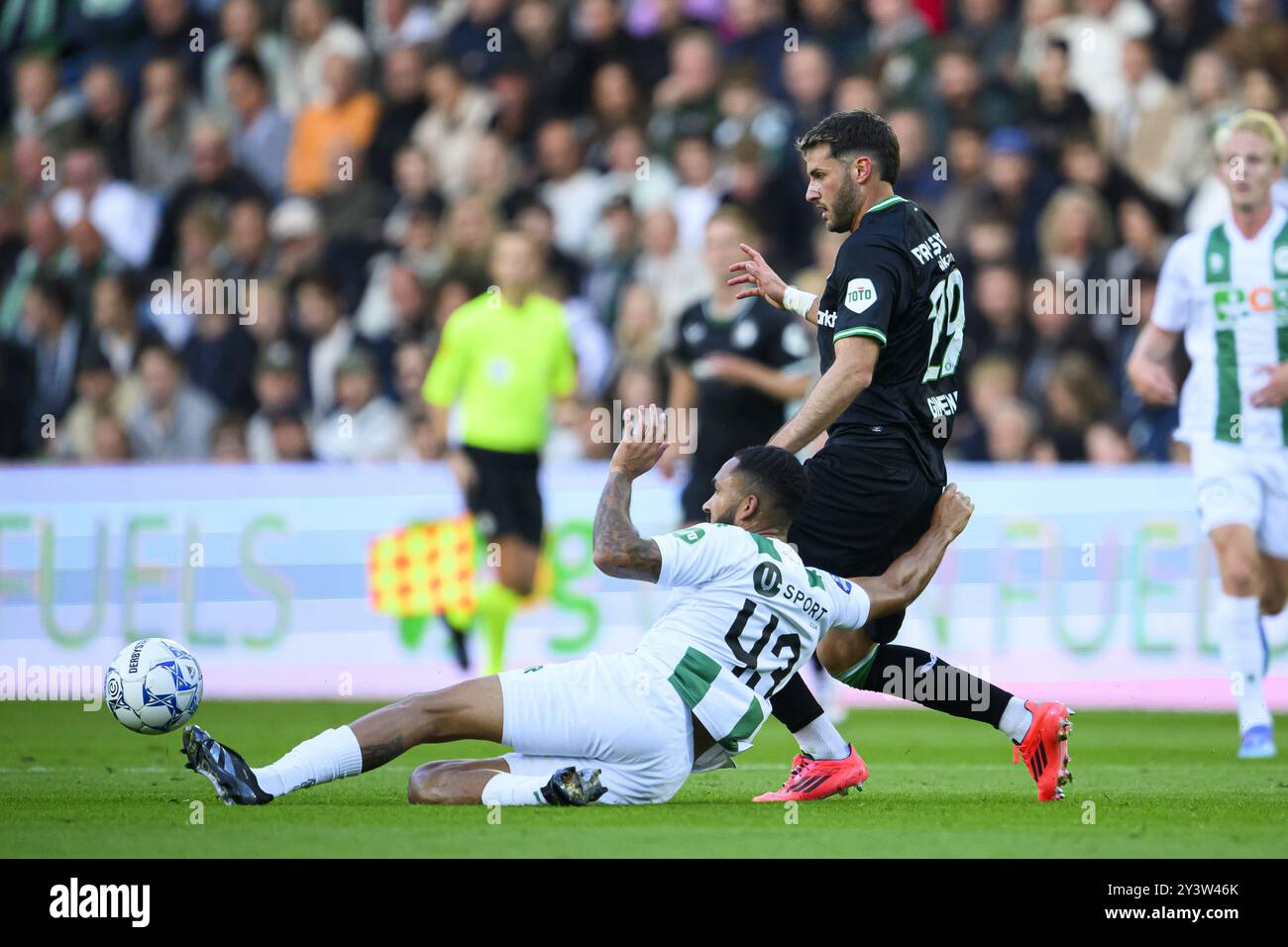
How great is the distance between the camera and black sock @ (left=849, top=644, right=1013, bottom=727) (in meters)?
7.09

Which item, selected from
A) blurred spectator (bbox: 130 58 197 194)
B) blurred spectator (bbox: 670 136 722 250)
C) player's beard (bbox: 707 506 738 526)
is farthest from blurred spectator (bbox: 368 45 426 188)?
player's beard (bbox: 707 506 738 526)

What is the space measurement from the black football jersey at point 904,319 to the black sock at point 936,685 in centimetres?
68

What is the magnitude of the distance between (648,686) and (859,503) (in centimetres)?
114

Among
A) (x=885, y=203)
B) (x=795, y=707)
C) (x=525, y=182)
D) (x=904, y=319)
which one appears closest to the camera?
(x=904, y=319)

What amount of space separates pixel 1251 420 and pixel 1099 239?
430 centimetres

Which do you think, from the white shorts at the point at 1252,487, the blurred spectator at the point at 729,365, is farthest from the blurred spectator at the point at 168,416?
the white shorts at the point at 1252,487

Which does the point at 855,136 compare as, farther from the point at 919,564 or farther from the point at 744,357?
the point at 744,357

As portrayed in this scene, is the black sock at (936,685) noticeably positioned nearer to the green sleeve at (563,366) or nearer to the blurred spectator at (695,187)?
the green sleeve at (563,366)

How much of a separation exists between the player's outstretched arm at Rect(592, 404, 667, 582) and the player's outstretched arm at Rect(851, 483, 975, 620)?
94cm

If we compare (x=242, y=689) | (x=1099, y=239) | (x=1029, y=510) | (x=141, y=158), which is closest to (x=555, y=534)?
(x=242, y=689)

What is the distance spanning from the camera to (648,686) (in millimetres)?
6348

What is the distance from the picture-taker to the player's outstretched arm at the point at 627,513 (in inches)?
243

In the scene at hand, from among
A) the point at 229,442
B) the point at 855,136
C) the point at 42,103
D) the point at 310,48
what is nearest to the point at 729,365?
the point at 855,136
